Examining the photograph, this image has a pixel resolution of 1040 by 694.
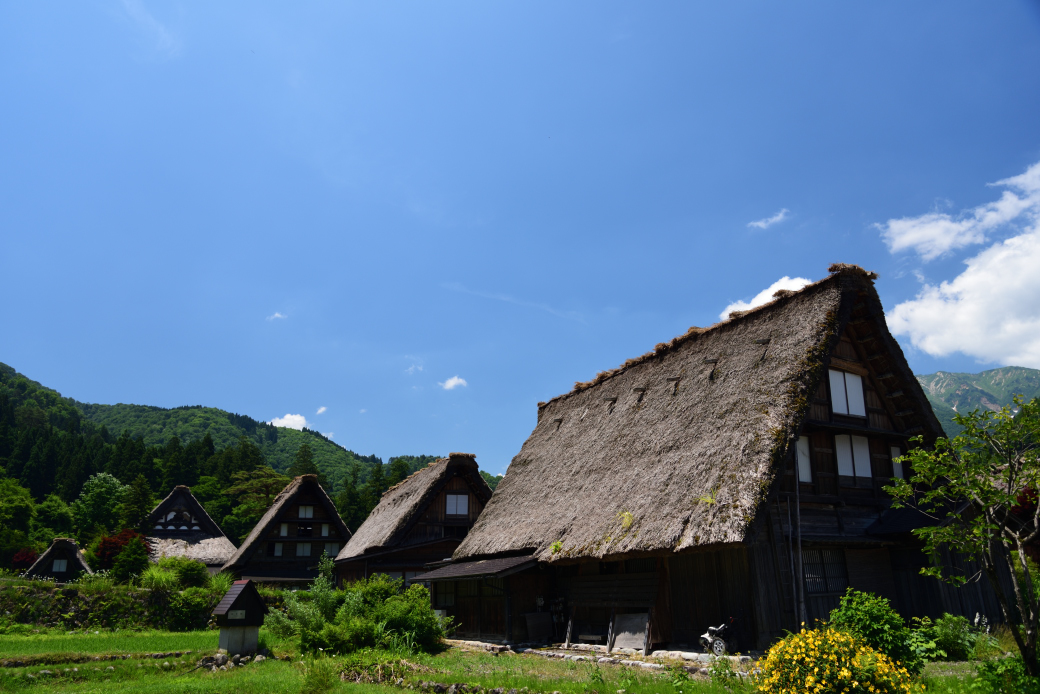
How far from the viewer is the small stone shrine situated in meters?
15.6

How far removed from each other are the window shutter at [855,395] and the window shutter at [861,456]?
2.39ft

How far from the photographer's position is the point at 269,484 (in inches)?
2830

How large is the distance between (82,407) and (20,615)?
424 ft

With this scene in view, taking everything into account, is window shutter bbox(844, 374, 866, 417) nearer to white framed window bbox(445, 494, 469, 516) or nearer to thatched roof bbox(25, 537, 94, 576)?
white framed window bbox(445, 494, 469, 516)

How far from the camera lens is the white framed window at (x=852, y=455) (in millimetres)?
17250

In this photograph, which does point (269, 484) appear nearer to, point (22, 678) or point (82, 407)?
point (22, 678)

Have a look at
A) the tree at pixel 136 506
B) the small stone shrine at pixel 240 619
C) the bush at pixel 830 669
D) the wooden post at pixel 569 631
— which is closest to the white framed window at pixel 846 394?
the wooden post at pixel 569 631

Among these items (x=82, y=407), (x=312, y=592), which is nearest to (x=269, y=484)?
(x=312, y=592)

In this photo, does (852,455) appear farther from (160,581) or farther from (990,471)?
(160,581)

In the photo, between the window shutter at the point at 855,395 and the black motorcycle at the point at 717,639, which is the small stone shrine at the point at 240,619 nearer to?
the black motorcycle at the point at 717,639

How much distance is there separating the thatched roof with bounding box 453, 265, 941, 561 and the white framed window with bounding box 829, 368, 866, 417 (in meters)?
1.30

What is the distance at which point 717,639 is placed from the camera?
44.4ft

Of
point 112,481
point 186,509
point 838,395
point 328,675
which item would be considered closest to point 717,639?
point 838,395

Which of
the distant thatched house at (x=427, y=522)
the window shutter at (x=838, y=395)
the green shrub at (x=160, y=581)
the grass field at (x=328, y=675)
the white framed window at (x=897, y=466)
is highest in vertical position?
the window shutter at (x=838, y=395)
